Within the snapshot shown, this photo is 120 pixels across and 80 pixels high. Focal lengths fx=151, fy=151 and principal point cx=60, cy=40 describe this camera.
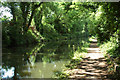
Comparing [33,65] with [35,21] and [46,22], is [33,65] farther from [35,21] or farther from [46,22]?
[46,22]

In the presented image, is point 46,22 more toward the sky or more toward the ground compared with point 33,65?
more toward the sky

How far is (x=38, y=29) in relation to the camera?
124 feet

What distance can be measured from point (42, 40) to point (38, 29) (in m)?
3.16

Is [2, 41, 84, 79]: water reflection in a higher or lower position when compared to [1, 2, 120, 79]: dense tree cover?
lower

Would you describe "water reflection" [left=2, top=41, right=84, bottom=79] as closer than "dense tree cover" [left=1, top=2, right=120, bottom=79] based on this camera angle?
Yes

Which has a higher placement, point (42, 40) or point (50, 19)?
point (50, 19)

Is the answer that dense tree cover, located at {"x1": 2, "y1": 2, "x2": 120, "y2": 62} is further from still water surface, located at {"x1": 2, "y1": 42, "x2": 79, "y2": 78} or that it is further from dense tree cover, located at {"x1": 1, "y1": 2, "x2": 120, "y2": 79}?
still water surface, located at {"x1": 2, "y1": 42, "x2": 79, "y2": 78}

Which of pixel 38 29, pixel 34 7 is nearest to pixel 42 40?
pixel 38 29

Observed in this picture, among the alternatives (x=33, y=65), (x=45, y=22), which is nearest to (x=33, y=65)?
(x=33, y=65)

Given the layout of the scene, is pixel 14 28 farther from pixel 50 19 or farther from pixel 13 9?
pixel 50 19

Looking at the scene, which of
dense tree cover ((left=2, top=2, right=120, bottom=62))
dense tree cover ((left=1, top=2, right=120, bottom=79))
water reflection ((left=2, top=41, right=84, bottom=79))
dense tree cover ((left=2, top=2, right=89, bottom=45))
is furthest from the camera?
dense tree cover ((left=2, top=2, right=89, bottom=45))

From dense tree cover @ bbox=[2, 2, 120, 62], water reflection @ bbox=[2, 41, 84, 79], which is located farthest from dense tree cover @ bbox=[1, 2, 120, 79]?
water reflection @ bbox=[2, 41, 84, 79]

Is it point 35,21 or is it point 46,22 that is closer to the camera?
point 35,21

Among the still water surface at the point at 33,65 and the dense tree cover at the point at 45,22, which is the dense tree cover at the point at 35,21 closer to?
the dense tree cover at the point at 45,22
